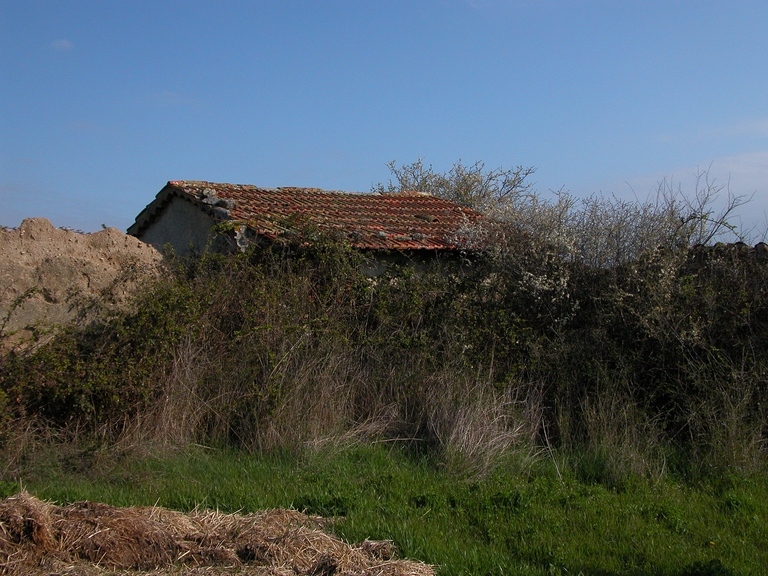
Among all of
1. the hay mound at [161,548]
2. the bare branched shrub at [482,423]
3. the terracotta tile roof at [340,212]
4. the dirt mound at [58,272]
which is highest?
the terracotta tile roof at [340,212]

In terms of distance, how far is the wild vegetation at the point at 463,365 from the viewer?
7012 millimetres

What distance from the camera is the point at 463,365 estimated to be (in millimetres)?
8797

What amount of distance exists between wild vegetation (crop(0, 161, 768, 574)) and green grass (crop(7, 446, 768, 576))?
85 millimetres

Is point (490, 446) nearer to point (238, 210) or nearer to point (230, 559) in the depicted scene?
point (230, 559)

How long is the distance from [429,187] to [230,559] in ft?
79.8

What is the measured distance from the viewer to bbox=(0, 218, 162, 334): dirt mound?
26.0 ft

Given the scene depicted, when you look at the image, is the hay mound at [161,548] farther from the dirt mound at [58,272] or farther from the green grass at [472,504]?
the dirt mound at [58,272]

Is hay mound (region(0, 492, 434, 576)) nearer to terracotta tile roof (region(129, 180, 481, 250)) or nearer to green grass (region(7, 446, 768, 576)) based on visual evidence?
green grass (region(7, 446, 768, 576))

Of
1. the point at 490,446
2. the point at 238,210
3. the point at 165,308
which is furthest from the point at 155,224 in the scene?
the point at 490,446

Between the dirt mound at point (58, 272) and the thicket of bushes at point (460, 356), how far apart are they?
0.46 metres

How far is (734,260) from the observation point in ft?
30.8

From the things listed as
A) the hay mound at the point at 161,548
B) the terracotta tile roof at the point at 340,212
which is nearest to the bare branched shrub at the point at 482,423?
the hay mound at the point at 161,548

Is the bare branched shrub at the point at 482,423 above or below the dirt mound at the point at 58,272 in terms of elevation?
below

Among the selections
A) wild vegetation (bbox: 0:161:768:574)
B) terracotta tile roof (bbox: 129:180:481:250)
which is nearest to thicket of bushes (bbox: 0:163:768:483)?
wild vegetation (bbox: 0:161:768:574)
